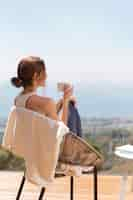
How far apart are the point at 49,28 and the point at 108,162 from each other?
140cm

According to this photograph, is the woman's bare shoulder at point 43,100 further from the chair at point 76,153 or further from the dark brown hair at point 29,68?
the chair at point 76,153

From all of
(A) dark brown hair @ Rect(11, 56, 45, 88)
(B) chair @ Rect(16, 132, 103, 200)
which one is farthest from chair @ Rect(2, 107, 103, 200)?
(A) dark brown hair @ Rect(11, 56, 45, 88)

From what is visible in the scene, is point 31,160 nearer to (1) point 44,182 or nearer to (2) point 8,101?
(1) point 44,182

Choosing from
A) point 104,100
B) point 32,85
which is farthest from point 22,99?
point 104,100

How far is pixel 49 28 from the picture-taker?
16.6 feet

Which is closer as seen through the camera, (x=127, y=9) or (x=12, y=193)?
(x=12, y=193)

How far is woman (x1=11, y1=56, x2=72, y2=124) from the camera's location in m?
2.74

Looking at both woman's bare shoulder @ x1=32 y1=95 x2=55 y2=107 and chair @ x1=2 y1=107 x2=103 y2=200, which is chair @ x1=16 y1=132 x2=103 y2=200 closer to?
chair @ x1=2 y1=107 x2=103 y2=200

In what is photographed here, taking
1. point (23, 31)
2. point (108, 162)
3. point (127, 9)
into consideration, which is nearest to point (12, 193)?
point (108, 162)

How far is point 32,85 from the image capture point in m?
2.80

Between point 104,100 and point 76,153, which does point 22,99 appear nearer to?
point 76,153

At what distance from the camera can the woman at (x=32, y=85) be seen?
2.74 m

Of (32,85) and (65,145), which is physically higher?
(32,85)

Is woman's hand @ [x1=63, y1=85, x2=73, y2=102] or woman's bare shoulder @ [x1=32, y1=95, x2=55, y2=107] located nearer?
woman's bare shoulder @ [x1=32, y1=95, x2=55, y2=107]
